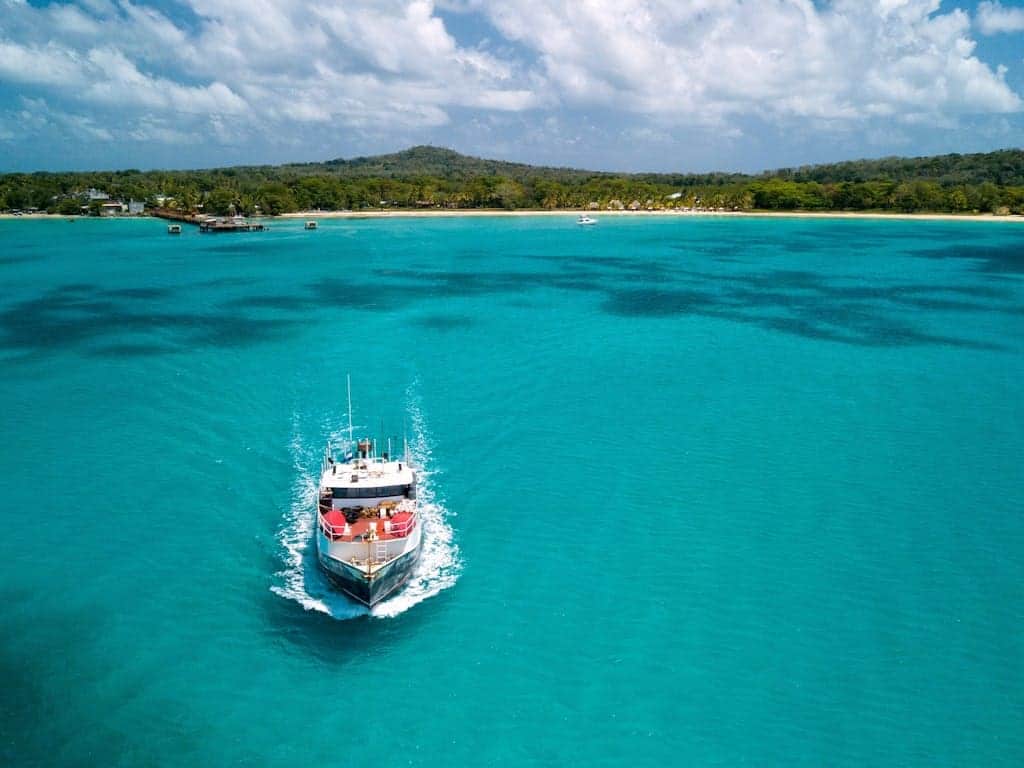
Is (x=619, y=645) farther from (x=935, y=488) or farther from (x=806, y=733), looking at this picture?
(x=935, y=488)

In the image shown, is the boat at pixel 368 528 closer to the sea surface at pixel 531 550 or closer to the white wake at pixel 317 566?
the white wake at pixel 317 566

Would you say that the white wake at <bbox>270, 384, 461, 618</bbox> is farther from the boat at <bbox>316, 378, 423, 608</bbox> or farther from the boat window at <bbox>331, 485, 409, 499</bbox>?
the boat window at <bbox>331, 485, 409, 499</bbox>

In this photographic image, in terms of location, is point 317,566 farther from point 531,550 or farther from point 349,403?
point 349,403

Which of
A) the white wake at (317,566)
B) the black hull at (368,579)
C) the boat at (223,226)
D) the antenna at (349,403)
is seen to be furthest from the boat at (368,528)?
the boat at (223,226)

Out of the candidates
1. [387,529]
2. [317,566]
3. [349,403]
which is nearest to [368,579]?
[387,529]

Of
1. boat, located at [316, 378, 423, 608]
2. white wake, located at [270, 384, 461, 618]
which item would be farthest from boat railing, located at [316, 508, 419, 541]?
white wake, located at [270, 384, 461, 618]

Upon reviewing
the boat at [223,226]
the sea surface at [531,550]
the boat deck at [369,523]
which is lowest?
the sea surface at [531,550]
